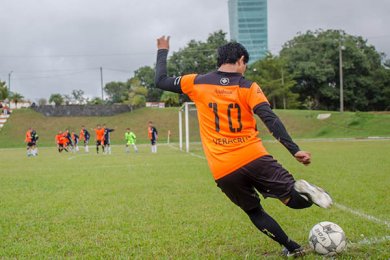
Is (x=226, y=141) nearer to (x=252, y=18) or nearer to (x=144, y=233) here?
(x=144, y=233)

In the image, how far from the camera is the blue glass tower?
131 m

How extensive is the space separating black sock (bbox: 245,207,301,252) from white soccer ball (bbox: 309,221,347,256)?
0.28 m

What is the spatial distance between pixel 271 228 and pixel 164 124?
154 ft

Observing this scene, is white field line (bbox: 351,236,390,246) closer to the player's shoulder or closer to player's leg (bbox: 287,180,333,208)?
player's leg (bbox: 287,180,333,208)

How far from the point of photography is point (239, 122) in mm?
4027

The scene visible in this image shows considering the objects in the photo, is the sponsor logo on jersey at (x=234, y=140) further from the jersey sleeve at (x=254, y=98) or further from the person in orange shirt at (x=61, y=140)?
A: the person in orange shirt at (x=61, y=140)

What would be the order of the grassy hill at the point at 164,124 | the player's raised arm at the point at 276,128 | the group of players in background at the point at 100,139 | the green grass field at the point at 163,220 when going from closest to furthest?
the player's raised arm at the point at 276,128
the green grass field at the point at 163,220
the group of players in background at the point at 100,139
the grassy hill at the point at 164,124

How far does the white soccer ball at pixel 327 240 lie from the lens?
14.6ft

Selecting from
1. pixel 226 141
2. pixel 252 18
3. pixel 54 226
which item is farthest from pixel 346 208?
pixel 252 18

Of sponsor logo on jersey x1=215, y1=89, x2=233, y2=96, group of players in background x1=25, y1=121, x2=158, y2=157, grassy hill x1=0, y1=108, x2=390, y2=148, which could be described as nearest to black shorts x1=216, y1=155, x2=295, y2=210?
sponsor logo on jersey x1=215, y1=89, x2=233, y2=96

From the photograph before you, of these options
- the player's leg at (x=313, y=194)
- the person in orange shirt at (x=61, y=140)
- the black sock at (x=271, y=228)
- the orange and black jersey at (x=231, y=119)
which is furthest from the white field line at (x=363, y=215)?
the person in orange shirt at (x=61, y=140)

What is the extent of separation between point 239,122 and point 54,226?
3.52 meters

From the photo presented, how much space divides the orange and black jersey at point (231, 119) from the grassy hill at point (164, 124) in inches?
1378

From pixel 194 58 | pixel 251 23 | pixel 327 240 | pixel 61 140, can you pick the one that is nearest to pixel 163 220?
pixel 327 240
